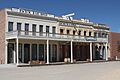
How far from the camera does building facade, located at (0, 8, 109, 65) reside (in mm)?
35000

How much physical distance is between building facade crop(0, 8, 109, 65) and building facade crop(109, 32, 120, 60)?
724 cm

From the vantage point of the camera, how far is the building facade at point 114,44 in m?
54.5

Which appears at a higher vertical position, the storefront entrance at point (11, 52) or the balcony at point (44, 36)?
the balcony at point (44, 36)

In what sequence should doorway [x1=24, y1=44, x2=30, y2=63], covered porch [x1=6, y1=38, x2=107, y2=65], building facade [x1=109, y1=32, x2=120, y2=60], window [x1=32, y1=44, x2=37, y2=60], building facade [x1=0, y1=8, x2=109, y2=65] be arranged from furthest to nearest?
building facade [x1=109, y1=32, x2=120, y2=60], window [x1=32, y1=44, x2=37, y2=60], doorway [x1=24, y1=44, x2=30, y2=63], covered porch [x1=6, y1=38, x2=107, y2=65], building facade [x1=0, y1=8, x2=109, y2=65]

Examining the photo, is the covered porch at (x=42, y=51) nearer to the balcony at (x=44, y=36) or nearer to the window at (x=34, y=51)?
the window at (x=34, y=51)

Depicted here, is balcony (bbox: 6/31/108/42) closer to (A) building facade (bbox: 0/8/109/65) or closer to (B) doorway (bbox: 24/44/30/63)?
(A) building facade (bbox: 0/8/109/65)

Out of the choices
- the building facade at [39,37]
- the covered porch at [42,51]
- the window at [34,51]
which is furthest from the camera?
the window at [34,51]

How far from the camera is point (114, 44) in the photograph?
55375 mm

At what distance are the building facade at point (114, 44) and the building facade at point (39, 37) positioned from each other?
724 centimetres

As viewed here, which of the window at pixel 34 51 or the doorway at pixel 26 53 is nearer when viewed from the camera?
the doorway at pixel 26 53

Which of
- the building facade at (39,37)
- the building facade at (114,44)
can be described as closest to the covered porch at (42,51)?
the building facade at (39,37)

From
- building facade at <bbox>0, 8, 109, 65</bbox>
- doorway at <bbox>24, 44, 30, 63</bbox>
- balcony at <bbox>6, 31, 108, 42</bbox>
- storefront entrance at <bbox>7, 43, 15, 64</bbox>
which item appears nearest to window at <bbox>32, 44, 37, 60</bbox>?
building facade at <bbox>0, 8, 109, 65</bbox>

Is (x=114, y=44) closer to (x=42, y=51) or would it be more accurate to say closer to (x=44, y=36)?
(x=42, y=51)

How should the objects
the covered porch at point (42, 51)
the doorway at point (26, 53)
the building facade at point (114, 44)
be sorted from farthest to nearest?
the building facade at point (114, 44) → the doorway at point (26, 53) → the covered porch at point (42, 51)
